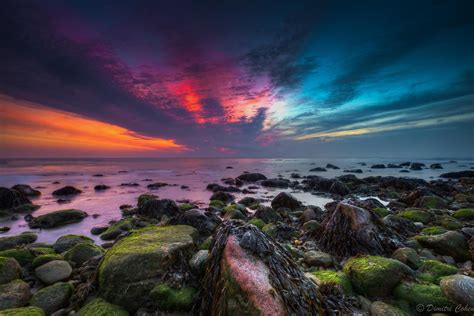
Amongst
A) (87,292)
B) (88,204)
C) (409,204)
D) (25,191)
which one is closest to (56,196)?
(25,191)

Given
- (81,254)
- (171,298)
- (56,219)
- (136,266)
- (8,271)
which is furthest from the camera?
(56,219)

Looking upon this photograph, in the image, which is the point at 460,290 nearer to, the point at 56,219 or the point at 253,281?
the point at 253,281

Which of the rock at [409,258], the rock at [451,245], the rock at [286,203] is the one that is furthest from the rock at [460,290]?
the rock at [286,203]

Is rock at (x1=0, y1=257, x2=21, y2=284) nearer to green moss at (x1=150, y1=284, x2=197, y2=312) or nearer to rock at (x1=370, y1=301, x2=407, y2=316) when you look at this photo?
green moss at (x1=150, y1=284, x2=197, y2=312)

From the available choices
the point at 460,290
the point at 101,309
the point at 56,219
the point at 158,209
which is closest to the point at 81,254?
the point at 101,309

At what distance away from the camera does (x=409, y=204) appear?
458 inches

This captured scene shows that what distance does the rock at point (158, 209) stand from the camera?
1063cm

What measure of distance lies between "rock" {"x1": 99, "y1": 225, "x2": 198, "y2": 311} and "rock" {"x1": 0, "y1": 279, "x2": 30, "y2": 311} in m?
1.17

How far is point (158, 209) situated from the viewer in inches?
424

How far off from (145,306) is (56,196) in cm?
1827

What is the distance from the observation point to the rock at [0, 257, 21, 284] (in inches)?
152

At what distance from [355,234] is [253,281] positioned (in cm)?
419

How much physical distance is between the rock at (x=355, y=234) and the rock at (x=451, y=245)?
2.20ft

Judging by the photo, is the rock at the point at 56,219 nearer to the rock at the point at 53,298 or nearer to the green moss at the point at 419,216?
the rock at the point at 53,298
